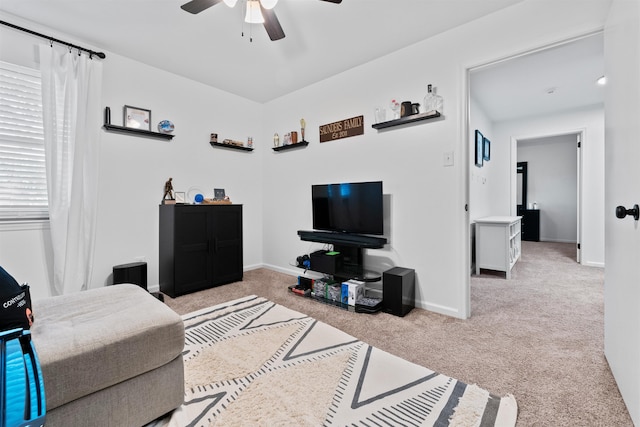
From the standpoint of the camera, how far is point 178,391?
53.3 inches

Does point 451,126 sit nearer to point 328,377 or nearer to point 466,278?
point 466,278

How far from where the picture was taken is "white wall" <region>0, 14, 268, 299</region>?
2.47 m

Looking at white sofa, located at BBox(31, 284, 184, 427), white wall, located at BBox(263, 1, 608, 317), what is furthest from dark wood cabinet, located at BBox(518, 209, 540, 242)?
white sofa, located at BBox(31, 284, 184, 427)

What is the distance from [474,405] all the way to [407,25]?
110 inches

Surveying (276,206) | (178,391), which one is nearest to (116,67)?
(276,206)

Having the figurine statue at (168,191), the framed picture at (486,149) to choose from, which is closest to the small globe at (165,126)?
the figurine statue at (168,191)

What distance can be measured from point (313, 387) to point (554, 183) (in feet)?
26.0

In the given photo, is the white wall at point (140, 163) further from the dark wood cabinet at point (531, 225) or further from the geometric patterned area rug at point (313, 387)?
the dark wood cabinet at point (531, 225)

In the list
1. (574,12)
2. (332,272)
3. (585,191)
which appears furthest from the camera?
(585,191)

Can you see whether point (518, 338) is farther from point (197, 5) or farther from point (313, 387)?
point (197, 5)

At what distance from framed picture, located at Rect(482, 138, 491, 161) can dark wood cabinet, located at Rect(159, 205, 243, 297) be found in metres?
3.92

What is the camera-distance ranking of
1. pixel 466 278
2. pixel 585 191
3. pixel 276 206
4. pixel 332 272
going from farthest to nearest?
pixel 585 191 → pixel 276 206 → pixel 332 272 → pixel 466 278

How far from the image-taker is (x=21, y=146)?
2447 mm

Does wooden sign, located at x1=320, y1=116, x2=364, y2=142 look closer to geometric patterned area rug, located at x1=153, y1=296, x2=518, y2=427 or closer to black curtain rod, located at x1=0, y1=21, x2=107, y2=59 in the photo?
geometric patterned area rug, located at x1=153, y1=296, x2=518, y2=427
